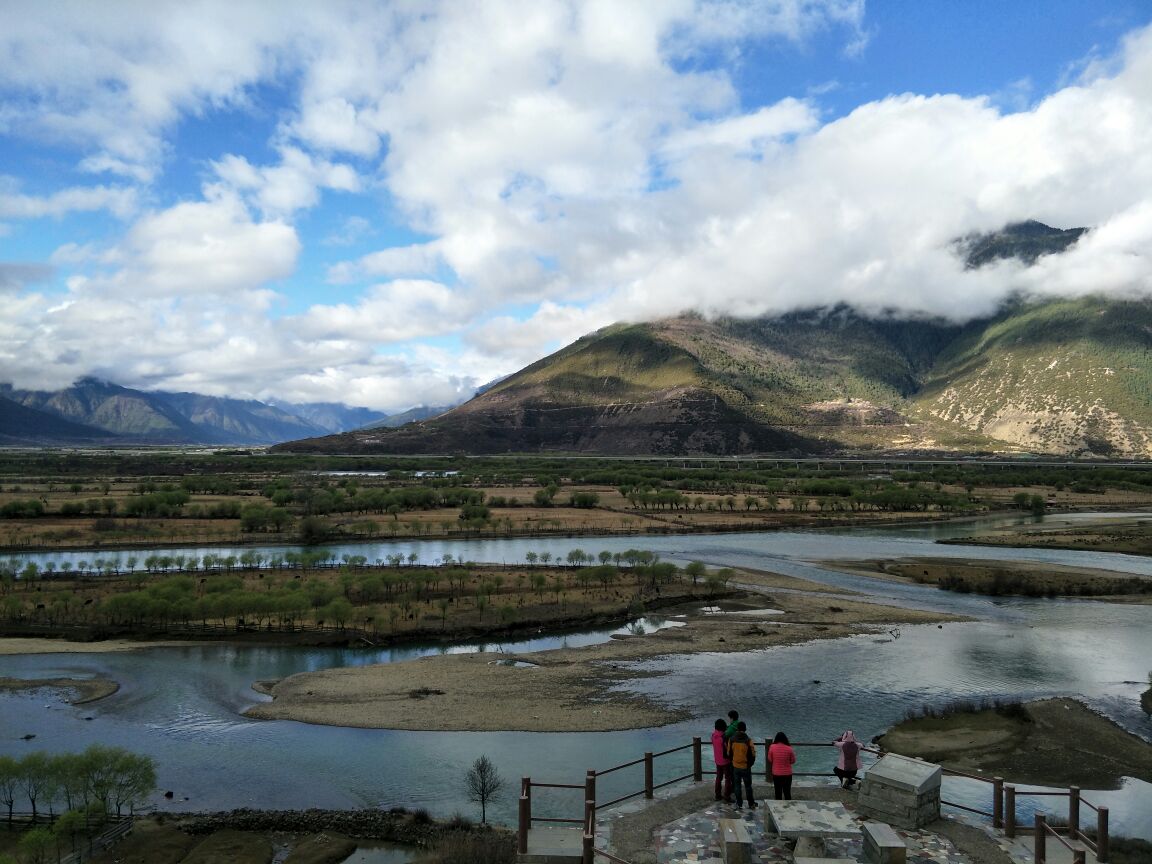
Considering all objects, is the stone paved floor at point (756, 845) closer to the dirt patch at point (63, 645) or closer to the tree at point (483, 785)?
the tree at point (483, 785)

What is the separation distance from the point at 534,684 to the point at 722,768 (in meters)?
24.3

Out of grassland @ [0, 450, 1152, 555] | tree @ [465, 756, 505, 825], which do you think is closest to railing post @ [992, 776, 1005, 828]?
tree @ [465, 756, 505, 825]

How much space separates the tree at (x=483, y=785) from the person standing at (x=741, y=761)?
38.2ft

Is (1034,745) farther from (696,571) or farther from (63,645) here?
(63,645)

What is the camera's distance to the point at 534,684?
143 feet

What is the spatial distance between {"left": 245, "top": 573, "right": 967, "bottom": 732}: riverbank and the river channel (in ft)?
3.55

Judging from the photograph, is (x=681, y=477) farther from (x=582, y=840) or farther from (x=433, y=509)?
(x=582, y=840)

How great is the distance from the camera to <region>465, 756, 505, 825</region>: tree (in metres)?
29.0

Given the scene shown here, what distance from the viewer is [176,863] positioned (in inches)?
1009

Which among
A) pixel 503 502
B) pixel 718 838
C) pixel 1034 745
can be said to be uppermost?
pixel 503 502

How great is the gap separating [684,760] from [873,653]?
21.0 metres

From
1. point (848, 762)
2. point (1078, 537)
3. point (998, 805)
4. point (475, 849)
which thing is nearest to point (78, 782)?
point (475, 849)

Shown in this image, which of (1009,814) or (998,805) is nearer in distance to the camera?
(1009,814)

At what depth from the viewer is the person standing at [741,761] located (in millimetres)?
19531
